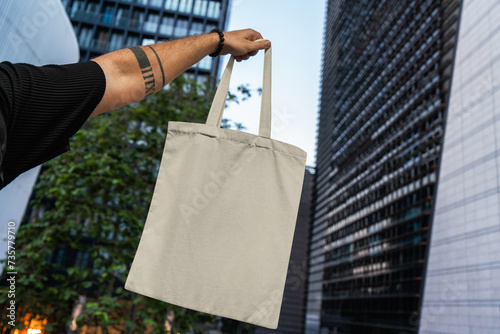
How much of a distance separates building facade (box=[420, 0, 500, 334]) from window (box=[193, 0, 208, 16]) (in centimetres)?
2197

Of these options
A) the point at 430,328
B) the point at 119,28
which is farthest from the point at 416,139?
the point at 119,28

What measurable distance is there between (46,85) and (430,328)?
4304cm

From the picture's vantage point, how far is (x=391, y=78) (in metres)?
60.7

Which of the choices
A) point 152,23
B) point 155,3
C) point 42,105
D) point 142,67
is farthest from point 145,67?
point 155,3

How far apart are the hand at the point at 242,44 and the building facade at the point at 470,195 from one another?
101ft

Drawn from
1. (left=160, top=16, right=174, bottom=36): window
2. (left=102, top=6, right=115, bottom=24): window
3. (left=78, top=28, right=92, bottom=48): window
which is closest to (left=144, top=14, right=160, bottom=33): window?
(left=160, top=16, right=174, bottom=36): window

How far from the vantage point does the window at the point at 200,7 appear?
109 feet

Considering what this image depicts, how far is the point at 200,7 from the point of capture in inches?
1319

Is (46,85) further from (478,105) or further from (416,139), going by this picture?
(416,139)

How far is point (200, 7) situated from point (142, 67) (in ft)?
115

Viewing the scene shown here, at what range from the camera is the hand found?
1.25 meters

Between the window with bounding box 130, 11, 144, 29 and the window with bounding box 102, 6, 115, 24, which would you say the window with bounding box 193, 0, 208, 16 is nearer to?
the window with bounding box 130, 11, 144, 29

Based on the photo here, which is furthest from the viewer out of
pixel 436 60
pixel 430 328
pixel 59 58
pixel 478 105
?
pixel 436 60

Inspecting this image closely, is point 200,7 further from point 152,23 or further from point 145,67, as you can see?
point 145,67
